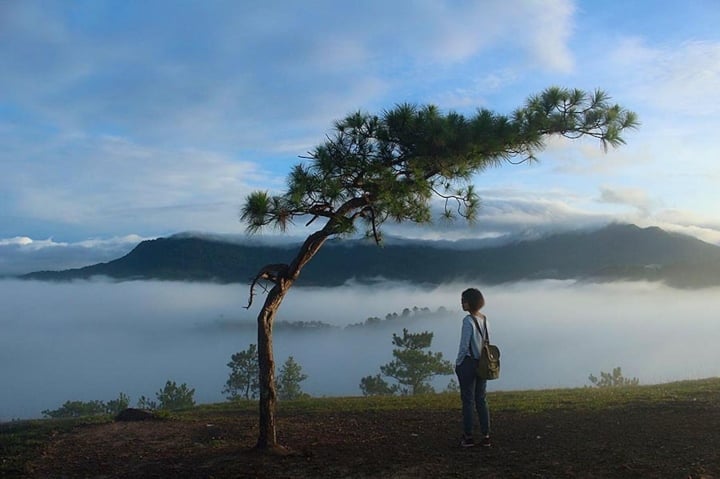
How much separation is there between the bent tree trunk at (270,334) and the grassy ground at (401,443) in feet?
1.24

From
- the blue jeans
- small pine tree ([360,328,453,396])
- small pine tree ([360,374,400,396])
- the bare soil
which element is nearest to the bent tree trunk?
the bare soil

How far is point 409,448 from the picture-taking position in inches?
356

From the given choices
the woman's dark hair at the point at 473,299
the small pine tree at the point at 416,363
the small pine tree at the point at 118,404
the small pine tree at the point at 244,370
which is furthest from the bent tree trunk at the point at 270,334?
the small pine tree at the point at 118,404

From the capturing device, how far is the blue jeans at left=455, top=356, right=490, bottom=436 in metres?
8.67

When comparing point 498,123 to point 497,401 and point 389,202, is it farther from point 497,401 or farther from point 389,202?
point 497,401

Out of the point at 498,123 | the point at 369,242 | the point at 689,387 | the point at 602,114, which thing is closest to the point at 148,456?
the point at 369,242

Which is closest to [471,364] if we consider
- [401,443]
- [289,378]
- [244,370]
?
[401,443]

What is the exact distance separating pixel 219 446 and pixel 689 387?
11036mm

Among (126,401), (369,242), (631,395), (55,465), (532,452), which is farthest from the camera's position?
(126,401)

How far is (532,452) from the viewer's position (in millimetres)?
8469

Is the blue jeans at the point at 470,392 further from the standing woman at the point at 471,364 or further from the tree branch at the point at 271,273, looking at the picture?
the tree branch at the point at 271,273

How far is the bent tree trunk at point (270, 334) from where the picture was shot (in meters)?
9.18

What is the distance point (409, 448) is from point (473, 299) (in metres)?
2.28

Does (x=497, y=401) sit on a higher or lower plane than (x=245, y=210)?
lower
